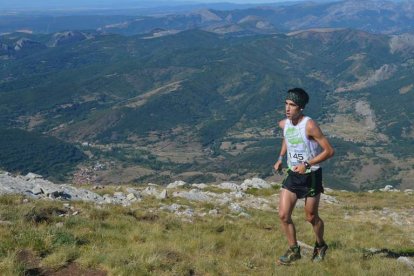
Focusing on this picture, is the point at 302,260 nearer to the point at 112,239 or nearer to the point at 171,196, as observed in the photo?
the point at 112,239

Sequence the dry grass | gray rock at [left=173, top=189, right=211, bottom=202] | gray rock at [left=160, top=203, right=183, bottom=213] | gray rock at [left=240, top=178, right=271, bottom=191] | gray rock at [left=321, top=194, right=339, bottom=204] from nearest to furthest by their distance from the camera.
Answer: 1. the dry grass
2. gray rock at [left=160, top=203, right=183, bottom=213]
3. gray rock at [left=173, top=189, right=211, bottom=202]
4. gray rock at [left=321, top=194, right=339, bottom=204]
5. gray rock at [left=240, top=178, right=271, bottom=191]

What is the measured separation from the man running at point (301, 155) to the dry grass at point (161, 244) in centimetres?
137

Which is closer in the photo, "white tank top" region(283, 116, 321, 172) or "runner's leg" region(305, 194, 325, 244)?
"white tank top" region(283, 116, 321, 172)

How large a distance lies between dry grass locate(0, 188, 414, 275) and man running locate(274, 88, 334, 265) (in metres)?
1.37

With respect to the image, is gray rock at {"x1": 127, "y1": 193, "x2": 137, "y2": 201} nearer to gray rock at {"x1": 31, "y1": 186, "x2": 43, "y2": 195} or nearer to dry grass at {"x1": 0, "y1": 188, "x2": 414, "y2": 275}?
gray rock at {"x1": 31, "y1": 186, "x2": 43, "y2": 195}

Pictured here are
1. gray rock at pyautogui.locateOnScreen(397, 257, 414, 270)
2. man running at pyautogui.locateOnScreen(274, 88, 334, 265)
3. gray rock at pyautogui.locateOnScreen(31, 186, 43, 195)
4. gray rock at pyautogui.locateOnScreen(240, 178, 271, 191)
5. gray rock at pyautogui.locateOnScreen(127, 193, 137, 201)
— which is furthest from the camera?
gray rock at pyautogui.locateOnScreen(240, 178, 271, 191)

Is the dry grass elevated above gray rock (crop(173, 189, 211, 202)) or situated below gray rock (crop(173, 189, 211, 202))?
above

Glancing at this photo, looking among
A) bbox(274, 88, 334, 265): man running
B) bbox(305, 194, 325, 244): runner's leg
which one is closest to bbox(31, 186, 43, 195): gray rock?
bbox(274, 88, 334, 265): man running

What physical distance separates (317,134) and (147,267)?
185 inches

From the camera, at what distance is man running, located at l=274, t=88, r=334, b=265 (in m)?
10.2

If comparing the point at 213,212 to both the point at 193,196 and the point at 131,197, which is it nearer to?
the point at 131,197

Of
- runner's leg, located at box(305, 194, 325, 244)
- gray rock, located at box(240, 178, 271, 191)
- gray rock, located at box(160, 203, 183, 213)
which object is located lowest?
gray rock, located at box(240, 178, 271, 191)

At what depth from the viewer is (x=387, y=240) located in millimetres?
16156

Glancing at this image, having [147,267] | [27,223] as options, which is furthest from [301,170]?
[27,223]
